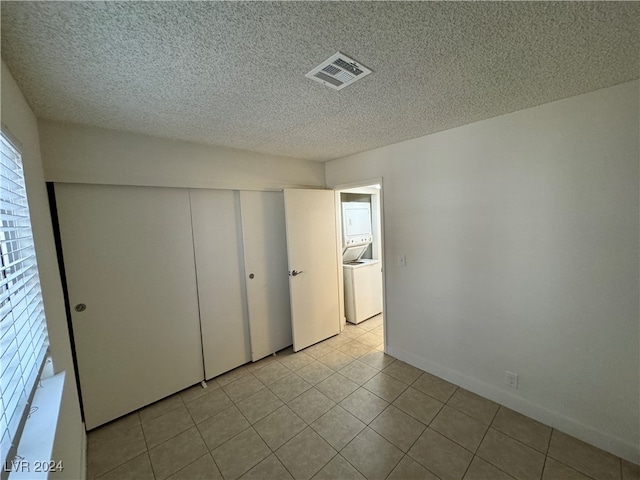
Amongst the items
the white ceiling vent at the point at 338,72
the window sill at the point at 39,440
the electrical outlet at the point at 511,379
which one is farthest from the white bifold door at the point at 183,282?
the electrical outlet at the point at 511,379

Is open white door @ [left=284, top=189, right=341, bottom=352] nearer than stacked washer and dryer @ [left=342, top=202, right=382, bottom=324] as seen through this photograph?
Yes

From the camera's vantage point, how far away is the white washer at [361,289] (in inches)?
148

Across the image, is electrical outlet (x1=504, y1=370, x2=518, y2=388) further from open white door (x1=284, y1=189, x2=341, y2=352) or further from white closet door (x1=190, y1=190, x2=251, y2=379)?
white closet door (x1=190, y1=190, x2=251, y2=379)

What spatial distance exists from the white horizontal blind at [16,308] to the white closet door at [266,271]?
5.32ft

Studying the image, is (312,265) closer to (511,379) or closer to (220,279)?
(220,279)

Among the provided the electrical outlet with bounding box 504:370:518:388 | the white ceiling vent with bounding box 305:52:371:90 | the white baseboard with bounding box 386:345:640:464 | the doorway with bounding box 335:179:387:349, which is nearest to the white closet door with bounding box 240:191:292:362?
the doorway with bounding box 335:179:387:349

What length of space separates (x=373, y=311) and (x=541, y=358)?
7.50 ft

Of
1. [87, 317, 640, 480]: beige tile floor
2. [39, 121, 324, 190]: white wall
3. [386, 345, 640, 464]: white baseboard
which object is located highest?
[39, 121, 324, 190]: white wall

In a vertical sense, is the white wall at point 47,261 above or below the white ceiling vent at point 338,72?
below

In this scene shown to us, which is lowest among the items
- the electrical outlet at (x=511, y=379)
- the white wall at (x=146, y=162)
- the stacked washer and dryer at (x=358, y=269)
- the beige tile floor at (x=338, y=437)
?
the beige tile floor at (x=338, y=437)

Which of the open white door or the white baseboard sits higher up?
the open white door

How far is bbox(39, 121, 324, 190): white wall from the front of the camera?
182cm

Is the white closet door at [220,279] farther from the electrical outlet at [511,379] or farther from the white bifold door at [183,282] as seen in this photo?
the electrical outlet at [511,379]

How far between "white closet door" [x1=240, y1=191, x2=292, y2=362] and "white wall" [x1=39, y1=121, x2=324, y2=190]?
0.74ft
